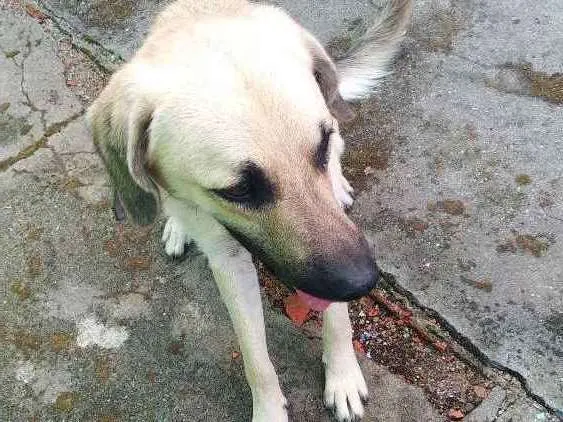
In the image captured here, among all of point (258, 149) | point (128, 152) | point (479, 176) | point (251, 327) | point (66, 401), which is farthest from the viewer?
point (479, 176)

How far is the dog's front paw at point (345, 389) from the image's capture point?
8.94 ft

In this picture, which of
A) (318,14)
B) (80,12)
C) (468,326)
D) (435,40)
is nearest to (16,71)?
(80,12)

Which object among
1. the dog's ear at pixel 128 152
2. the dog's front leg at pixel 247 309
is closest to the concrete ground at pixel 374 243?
the dog's front leg at pixel 247 309

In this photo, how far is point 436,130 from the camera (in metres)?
3.49

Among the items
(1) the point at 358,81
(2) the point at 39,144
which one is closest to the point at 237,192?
(1) the point at 358,81

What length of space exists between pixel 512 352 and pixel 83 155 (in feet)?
7.78

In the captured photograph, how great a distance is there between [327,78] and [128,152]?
0.76m

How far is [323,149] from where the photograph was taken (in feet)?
6.98

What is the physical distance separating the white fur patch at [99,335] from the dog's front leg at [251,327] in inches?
26.4

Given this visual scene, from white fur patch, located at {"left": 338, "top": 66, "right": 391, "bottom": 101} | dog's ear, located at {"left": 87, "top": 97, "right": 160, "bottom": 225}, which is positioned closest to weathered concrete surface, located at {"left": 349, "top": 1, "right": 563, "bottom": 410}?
white fur patch, located at {"left": 338, "top": 66, "right": 391, "bottom": 101}

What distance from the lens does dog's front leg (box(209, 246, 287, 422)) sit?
8.77 ft

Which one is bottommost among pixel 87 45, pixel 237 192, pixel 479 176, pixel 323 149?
pixel 87 45

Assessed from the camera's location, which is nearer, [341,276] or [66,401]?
[341,276]

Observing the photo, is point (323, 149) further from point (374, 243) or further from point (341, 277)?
point (374, 243)
